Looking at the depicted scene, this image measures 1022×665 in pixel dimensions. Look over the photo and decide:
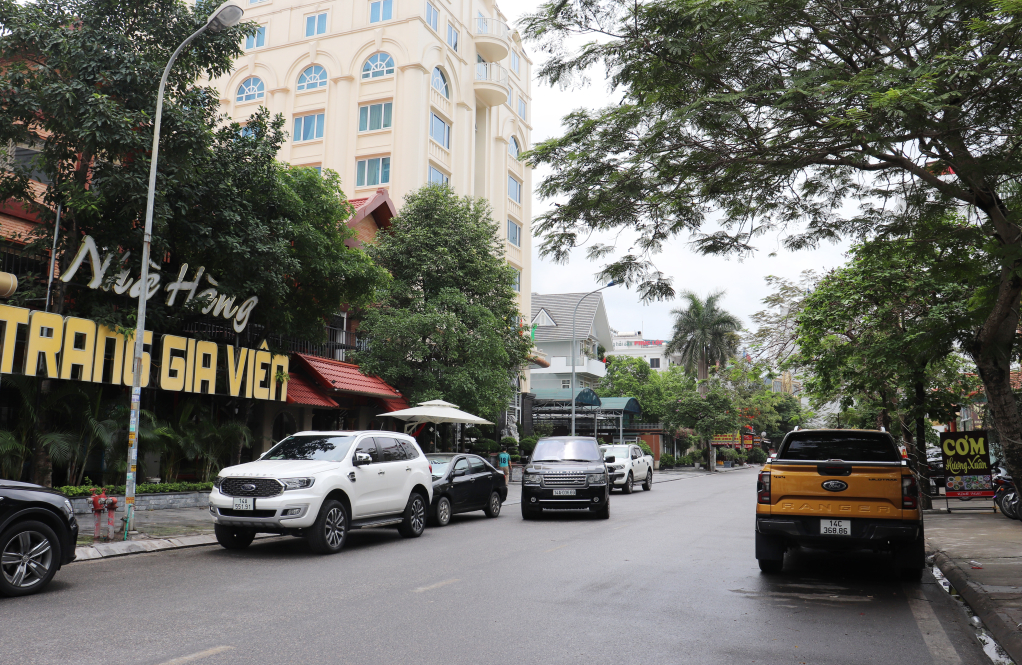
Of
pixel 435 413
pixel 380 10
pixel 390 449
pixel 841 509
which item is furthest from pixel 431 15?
pixel 841 509

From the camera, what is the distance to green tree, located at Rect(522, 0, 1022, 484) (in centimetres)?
688

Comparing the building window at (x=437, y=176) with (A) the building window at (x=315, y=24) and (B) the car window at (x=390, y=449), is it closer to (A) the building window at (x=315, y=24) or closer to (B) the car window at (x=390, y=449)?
(A) the building window at (x=315, y=24)

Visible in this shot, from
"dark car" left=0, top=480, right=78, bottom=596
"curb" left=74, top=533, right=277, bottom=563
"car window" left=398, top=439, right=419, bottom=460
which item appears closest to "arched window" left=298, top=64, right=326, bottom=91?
"car window" left=398, top=439, right=419, bottom=460

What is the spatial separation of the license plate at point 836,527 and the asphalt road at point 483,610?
0.63 m

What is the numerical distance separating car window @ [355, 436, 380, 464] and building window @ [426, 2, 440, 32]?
90.9 feet

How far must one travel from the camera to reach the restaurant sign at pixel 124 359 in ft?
46.3

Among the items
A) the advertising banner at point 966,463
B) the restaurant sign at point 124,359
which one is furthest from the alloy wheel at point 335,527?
the advertising banner at point 966,463

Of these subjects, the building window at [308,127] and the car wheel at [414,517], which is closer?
the car wheel at [414,517]

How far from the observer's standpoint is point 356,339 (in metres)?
26.7

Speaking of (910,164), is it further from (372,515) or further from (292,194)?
(292,194)

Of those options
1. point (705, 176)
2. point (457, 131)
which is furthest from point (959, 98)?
point (457, 131)

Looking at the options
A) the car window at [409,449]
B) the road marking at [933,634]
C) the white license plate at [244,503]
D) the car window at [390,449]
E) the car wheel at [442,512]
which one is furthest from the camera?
the car wheel at [442,512]

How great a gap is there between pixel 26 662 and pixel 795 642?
563 cm

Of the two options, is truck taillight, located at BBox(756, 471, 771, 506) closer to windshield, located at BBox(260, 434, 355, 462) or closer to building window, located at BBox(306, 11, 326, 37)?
windshield, located at BBox(260, 434, 355, 462)
